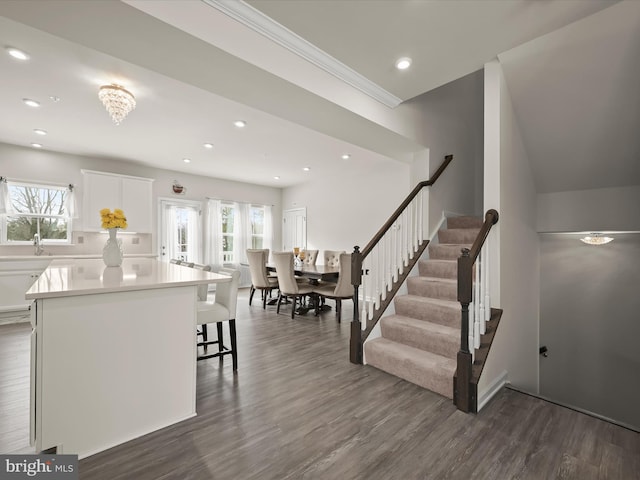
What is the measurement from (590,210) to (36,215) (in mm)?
8445

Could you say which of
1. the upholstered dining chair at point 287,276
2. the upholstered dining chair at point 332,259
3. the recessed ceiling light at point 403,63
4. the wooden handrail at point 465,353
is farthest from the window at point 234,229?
the wooden handrail at point 465,353

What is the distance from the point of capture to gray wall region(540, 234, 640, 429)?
355 centimetres

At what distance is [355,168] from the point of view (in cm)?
629

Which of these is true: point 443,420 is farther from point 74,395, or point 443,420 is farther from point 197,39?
point 197,39

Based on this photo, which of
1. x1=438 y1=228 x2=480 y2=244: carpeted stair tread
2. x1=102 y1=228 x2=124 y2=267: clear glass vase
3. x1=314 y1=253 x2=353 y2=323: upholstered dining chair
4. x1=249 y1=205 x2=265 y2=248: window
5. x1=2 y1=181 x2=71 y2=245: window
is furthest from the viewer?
x1=249 y1=205 x2=265 y2=248: window

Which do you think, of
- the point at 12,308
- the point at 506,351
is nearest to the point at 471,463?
the point at 506,351

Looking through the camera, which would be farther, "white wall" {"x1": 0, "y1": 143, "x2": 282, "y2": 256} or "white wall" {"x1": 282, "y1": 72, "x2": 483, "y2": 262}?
"white wall" {"x1": 0, "y1": 143, "x2": 282, "y2": 256}

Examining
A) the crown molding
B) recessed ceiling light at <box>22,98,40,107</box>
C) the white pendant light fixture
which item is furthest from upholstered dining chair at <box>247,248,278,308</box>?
the white pendant light fixture

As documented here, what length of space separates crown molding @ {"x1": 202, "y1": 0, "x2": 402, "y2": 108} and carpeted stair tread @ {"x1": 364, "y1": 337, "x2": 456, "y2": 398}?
Result: 2.56 meters

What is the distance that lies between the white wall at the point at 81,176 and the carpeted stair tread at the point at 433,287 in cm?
556

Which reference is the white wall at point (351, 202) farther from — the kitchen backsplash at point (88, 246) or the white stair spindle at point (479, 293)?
the kitchen backsplash at point (88, 246)

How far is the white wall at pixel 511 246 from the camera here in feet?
8.70

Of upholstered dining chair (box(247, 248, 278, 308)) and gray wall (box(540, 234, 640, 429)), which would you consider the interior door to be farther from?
gray wall (box(540, 234, 640, 429))

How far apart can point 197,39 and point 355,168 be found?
4.72m
